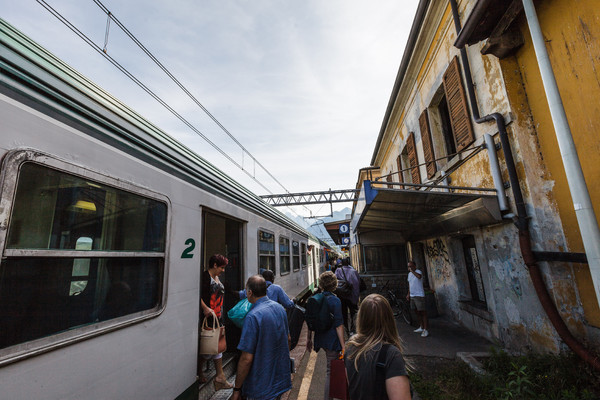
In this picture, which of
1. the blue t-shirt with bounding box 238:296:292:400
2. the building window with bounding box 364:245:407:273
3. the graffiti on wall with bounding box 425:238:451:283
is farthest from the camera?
the building window with bounding box 364:245:407:273

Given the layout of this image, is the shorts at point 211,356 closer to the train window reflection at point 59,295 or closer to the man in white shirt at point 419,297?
the train window reflection at point 59,295

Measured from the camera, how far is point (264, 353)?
2.28m

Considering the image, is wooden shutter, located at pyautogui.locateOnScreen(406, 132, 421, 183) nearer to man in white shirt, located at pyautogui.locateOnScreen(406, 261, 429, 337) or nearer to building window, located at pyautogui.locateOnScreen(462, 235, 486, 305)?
building window, located at pyautogui.locateOnScreen(462, 235, 486, 305)

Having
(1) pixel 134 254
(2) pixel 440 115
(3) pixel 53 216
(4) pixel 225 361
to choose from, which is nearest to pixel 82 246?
(3) pixel 53 216

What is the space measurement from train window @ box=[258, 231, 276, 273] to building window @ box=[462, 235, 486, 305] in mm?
4529

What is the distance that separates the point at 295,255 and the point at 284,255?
1482 millimetres

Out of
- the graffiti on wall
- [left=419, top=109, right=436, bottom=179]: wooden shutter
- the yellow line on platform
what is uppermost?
[left=419, top=109, right=436, bottom=179]: wooden shutter

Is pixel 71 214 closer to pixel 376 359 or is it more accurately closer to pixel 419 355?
pixel 376 359

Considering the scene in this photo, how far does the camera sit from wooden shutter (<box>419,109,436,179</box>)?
7413 millimetres

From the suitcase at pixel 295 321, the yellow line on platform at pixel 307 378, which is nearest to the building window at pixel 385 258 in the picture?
the yellow line on platform at pixel 307 378

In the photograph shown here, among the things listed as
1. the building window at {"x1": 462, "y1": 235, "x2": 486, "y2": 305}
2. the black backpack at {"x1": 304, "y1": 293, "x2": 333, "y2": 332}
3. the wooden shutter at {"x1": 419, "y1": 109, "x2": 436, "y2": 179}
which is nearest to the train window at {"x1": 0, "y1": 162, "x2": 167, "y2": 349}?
the black backpack at {"x1": 304, "y1": 293, "x2": 333, "y2": 332}

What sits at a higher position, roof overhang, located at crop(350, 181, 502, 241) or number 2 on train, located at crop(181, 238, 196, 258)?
roof overhang, located at crop(350, 181, 502, 241)

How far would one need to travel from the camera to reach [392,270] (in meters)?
11.6

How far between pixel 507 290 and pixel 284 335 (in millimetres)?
4321
